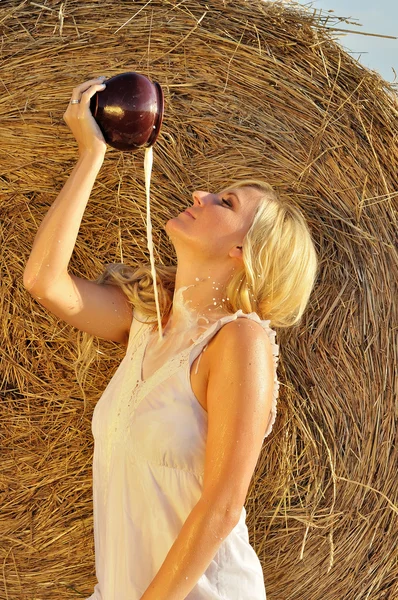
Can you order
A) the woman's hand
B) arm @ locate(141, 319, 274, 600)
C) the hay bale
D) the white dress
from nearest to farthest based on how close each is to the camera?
arm @ locate(141, 319, 274, 600), the white dress, the woman's hand, the hay bale

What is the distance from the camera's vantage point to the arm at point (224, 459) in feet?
4.42

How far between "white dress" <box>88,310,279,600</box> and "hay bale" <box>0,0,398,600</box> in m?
0.60

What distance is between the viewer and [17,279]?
228 cm

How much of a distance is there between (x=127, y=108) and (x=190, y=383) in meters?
0.56

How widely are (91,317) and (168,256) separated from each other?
524 mm

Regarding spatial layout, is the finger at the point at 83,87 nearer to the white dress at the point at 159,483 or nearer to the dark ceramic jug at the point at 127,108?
the dark ceramic jug at the point at 127,108

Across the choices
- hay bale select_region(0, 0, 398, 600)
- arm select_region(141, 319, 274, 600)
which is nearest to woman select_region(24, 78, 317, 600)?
arm select_region(141, 319, 274, 600)

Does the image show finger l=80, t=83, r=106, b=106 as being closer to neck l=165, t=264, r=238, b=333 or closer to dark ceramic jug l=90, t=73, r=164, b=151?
dark ceramic jug l=90, t=73, r=164, b=151

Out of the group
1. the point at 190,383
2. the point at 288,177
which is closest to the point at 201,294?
the point at 190,383

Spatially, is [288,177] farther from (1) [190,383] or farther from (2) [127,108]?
(1) [190,383]

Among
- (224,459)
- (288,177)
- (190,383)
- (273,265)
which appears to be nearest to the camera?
(224,459)

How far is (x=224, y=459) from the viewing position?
4.49 feet

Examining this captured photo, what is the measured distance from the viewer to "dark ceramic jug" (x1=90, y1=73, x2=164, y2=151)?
156cm

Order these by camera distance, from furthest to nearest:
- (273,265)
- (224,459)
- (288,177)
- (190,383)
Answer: (288,177) < (273,265) < (190,383) < (224,459)
